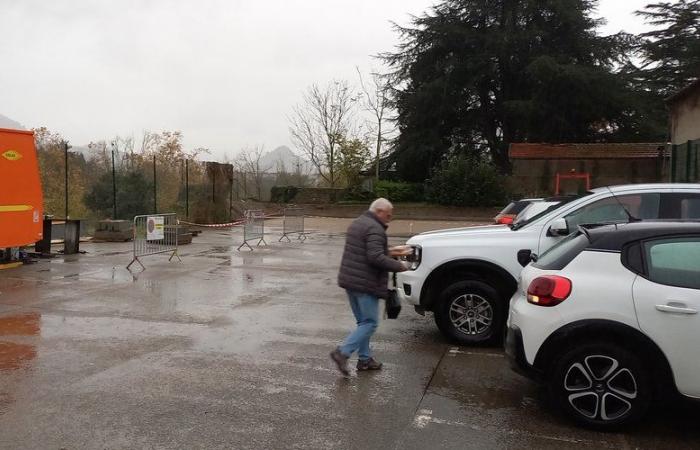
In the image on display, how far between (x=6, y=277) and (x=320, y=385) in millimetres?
8379

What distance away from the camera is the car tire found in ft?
13.9

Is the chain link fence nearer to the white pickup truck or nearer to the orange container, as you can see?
the orange container

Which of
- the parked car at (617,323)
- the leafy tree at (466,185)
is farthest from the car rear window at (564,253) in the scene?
the leafy tree at (466,185)

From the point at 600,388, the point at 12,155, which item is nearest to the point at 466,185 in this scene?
the point at 12,155

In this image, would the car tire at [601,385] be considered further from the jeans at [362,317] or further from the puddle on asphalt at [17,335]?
the puddle on asphalt at [17,335]

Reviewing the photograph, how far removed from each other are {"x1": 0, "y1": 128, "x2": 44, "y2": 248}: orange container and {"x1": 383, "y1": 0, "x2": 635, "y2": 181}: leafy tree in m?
26.7

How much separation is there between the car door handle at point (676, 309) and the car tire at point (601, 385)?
0.39 metres

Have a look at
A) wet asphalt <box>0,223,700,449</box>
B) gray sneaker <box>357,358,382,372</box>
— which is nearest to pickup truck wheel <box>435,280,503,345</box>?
wet asphalt <box>0,223,700,449</box>

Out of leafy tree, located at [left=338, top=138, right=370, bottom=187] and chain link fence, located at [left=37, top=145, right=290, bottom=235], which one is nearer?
chain link fence, located at [left=37, top=145, right=290, bottom=235]

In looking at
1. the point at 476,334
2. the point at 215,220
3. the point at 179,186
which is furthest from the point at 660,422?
the point at 179,186

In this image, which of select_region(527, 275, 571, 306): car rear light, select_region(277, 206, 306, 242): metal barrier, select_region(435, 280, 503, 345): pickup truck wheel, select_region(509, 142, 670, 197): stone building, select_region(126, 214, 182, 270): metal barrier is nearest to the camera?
select_region(527, 275, 571, 306): car rear light

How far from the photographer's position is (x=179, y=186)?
89.7 ft

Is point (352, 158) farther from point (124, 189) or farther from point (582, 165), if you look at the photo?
point (124, 189)

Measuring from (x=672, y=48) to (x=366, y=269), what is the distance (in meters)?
42.1
